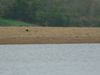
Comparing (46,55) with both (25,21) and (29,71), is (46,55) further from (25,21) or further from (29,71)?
(25,21)

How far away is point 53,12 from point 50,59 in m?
1.93

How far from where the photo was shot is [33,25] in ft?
17.5

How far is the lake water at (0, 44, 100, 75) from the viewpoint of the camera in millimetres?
3240

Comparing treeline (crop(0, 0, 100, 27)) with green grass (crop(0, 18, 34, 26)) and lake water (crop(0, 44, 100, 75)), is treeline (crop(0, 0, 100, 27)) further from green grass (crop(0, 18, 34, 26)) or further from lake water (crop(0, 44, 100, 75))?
lake water (crop(0, 44, 100, 75))

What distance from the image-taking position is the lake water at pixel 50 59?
3.24 metres

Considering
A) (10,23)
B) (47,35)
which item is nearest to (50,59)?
(47,35)

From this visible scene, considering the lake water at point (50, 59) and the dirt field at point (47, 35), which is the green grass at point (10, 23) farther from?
the lake water at point (50, 59)

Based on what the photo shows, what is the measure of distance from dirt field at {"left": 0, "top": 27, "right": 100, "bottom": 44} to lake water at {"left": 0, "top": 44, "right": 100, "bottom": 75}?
0.20 m

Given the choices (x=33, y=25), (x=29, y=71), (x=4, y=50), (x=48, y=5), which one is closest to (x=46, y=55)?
(x=4, y=50)

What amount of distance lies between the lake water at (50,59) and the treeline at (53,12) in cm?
83

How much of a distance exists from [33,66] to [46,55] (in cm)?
58

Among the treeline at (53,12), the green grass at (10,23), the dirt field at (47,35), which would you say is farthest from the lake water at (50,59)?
the treeline at (53,12)

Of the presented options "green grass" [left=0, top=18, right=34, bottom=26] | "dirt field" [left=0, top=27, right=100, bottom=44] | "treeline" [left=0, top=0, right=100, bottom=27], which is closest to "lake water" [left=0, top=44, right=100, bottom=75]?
"dirt field" [left=0, top=27, right=100, bottom=44]

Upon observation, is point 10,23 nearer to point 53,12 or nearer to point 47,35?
point 47,35
